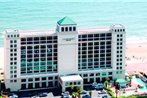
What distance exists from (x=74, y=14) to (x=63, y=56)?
77747mm

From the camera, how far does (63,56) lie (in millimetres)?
91438

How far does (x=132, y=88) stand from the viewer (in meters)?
91.2

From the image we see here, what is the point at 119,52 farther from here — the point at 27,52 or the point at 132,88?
the point at 27,52

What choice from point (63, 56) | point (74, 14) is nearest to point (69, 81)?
point (63, 56)

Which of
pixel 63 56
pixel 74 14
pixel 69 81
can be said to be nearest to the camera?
pixel 69 81

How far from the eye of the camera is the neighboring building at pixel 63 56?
88.9m

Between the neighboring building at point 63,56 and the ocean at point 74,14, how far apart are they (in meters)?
51.0

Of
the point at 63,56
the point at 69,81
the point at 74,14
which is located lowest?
the point at 69,81

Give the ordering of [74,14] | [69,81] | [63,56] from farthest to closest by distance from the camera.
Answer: [74,14] < [63,56] < [69,81]

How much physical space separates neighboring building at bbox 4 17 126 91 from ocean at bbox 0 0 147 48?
5103 cm

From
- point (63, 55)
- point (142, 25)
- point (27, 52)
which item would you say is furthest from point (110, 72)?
point (142, 25)

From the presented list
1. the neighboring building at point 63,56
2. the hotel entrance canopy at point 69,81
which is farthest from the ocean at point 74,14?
the hotel entrance canopy at point 69,81

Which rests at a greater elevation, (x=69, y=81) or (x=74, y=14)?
(x=74, y=14)

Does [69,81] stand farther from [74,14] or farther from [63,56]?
[74,14]
